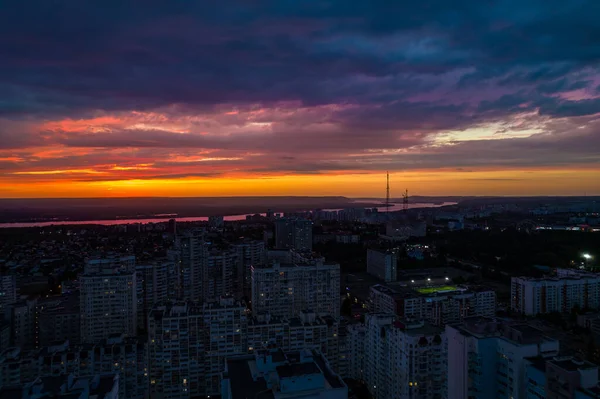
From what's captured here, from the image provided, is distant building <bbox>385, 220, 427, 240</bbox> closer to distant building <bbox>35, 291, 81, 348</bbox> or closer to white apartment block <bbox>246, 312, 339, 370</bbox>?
white apartment block <bbox>246, 312, 339, 370</bbox>

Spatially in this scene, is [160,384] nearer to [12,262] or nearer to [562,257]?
[12,262]

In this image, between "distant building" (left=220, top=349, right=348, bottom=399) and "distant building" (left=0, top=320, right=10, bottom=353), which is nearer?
Result: "distant building" (left=220, top=349, right=348, bottom=399)

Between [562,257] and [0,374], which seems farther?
[562,257]

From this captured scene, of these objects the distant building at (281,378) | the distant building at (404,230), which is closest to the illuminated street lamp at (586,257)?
the distant building at (404,230)

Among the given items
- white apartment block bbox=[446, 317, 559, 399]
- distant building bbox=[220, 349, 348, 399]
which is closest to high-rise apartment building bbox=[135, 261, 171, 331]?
distant building bbox=[220, 349, 348, 399]

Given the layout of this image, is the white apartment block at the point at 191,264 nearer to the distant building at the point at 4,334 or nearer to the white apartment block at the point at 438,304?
the distant building at the point at 4,334

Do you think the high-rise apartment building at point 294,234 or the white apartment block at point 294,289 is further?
the high-rise apartment building at point 294,234

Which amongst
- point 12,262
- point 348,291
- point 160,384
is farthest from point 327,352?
point 12,262
